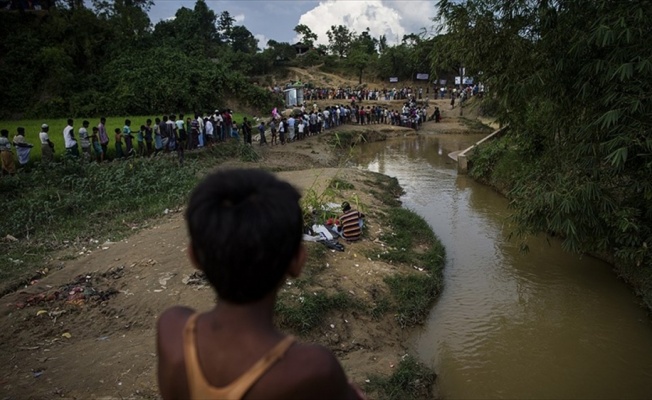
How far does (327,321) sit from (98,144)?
31.2 feet

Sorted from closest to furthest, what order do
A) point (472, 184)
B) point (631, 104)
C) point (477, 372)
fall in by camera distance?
point (631, 104)
point (477, 372)
point (472, 184)

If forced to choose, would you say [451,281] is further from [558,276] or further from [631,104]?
[631,104]

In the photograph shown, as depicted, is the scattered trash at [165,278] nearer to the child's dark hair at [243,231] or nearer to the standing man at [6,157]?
the child's dark hair at [243,231]

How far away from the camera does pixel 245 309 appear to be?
49.7 inches

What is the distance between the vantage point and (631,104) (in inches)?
197

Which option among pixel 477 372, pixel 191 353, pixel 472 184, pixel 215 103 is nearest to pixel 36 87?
pixel 215 103

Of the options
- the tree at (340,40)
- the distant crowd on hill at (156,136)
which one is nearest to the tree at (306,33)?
the tree at (340,40)

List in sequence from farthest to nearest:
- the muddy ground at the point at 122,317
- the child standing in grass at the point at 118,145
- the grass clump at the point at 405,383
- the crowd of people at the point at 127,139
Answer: the child standing in grass at the point at 118,145, the crowd of people at the point at 127,139, the grass clump at the point at 405,383, the muddy ground at the point at 122,317

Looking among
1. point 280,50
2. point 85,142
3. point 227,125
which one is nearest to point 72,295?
point 85,142

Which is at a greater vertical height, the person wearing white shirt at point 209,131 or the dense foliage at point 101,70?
the dense foliage at point 101,70

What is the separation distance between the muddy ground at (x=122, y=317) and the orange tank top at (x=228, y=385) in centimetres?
364

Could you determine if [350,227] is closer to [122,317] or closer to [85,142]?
[122,317]

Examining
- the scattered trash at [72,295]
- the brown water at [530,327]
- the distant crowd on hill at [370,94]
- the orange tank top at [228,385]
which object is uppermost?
the distant crowd on hill at [370,94]

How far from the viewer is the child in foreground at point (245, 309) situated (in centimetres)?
117
